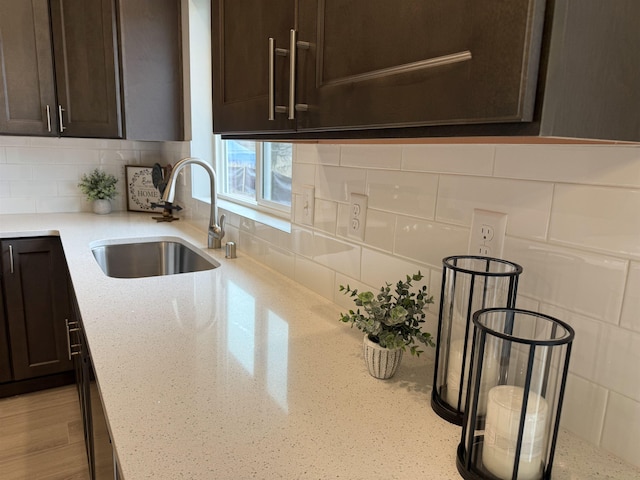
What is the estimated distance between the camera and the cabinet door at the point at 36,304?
2.23 metres

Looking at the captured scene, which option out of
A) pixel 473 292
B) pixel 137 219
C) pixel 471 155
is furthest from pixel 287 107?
pixel 137 219

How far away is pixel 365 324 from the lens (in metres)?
0.87

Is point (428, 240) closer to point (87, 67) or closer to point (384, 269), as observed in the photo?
point (384, 269)

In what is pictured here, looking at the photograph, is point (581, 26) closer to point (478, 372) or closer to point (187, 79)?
point (478, 372)

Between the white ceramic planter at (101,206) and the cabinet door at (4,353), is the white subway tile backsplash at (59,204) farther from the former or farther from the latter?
the cabinet door at (4,353)

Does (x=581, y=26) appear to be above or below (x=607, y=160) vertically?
above

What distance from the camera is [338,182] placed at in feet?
4.30

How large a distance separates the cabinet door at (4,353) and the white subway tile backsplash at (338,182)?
180 cm

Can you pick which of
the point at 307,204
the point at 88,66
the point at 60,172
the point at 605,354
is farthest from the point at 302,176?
the point at 60,172

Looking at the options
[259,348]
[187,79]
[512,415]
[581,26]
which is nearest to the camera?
[581,26]

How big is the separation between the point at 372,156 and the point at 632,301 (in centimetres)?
66

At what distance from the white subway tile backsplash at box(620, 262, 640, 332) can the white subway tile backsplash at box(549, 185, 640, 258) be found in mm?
24

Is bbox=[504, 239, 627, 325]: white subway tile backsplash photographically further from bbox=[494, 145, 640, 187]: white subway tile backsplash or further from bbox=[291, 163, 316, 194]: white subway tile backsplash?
bbox=[291, 163, 316, 194]: white subway tile backsplash

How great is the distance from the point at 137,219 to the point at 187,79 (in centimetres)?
84
